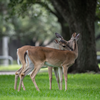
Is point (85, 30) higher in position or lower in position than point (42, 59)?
higher

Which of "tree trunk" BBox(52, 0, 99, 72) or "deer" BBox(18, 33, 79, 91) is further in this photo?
"tree trunk" BBox(52, 0, 99, 72)

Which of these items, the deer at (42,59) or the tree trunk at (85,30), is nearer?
the deer at (42,59)

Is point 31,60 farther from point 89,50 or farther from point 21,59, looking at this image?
point 89,50

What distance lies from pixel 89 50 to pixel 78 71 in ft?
4.35

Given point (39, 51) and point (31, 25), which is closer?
point (39, 51)

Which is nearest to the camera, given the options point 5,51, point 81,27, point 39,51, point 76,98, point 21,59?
point 76,98

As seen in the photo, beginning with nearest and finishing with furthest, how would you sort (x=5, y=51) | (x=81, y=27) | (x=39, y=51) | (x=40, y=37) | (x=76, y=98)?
Result: (x=76, y=98) < (x=39, y=51) < (x=81, y=27) < (x=5, y=51) < (x=40, y=37)

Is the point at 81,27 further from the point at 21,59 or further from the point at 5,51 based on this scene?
the point at 5,51

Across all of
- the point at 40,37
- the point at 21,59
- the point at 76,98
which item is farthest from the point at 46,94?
the point at 40,37

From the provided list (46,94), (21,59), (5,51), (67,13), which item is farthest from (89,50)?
(5,51)

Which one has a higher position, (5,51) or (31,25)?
(31,25)

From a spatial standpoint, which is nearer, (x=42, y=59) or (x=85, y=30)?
(x=42, y=59)

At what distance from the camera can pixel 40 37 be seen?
45375 millimetres

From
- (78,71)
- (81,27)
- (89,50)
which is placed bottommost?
(78,71)
